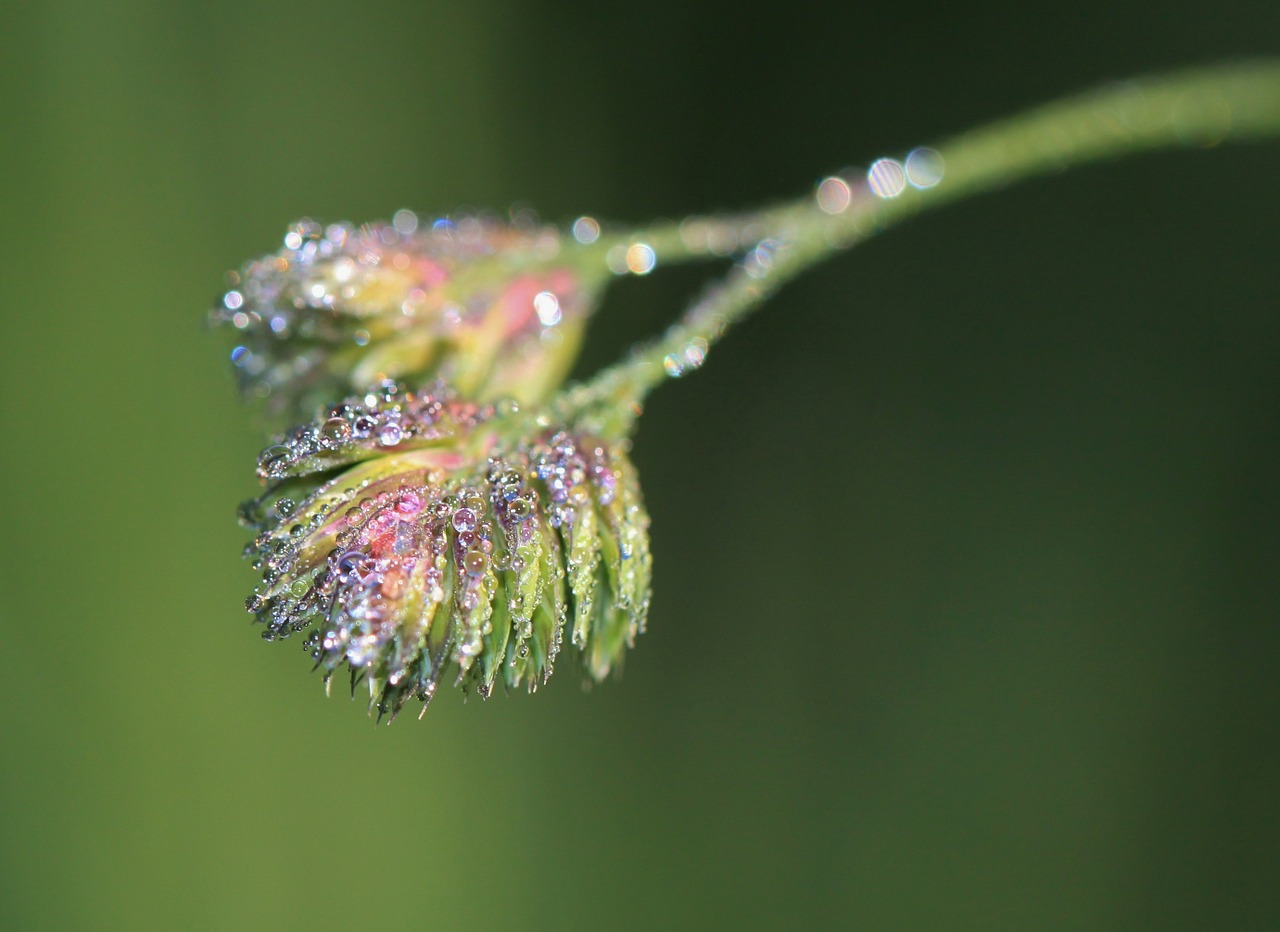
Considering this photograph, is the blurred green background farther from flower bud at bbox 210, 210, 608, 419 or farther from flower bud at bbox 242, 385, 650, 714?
flower bud at bbox 242, 385, 650, 714

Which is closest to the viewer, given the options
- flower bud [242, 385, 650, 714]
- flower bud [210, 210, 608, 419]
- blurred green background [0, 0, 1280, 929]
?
flower bud [242, 385, 650, 714]

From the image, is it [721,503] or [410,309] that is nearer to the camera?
[410,309]

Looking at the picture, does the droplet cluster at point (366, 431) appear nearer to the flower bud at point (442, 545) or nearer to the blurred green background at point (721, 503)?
the flower bud at point (442, 545)

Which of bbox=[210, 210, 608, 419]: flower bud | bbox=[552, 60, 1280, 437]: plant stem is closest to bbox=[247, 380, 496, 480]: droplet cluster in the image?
bbox=[210, 210, 608, 419]: flower bud

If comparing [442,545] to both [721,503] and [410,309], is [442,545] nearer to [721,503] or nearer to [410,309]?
[410,309]

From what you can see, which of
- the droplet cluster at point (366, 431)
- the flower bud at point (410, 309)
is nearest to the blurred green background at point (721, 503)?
the flower bud at point (410, 309)

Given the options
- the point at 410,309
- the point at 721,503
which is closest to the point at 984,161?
the point at 410,309
